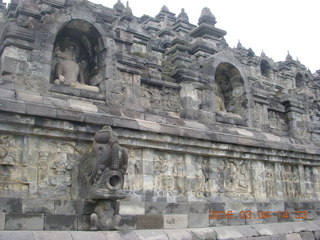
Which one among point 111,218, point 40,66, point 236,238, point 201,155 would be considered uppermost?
point 40,66

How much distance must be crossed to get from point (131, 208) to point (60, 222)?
64.0 inches

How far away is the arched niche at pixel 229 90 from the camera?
1204cm

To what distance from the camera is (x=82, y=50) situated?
9.94 m

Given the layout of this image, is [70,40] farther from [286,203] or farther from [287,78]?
[287,78]

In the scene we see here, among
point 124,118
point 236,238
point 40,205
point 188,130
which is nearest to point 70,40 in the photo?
point 124,118

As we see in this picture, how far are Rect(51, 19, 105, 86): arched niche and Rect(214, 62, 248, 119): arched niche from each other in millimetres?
4178

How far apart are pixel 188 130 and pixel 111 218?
309 cm

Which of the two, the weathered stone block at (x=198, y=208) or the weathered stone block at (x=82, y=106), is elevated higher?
the weathered stone block at (x=82, y=106)

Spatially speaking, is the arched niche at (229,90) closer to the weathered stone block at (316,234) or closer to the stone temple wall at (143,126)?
the stone temple wall at (143,126)

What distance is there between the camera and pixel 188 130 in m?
9.50

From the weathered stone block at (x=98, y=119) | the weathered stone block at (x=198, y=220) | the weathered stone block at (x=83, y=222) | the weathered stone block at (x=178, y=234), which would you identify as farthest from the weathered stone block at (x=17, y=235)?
the weathered stone block at (x=198, y=220)

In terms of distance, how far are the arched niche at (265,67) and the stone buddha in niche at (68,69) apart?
1989cm

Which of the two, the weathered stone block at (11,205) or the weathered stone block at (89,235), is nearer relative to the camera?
the weathered stone block at (11,205)

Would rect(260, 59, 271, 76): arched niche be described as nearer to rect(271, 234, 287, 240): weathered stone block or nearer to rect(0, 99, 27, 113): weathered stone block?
rect(271, 234, 287, 240): weathered stone block
